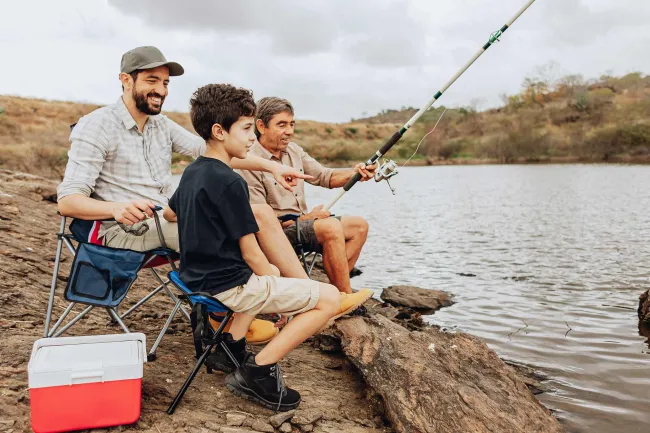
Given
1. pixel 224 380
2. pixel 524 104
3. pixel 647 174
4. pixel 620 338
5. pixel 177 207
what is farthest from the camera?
pixel 524 104

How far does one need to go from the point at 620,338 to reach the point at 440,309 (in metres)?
1.68

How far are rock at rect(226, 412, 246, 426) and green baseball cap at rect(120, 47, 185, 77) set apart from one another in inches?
73.4

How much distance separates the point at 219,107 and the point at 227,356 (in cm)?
122

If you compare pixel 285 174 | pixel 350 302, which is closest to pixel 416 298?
pixel 350 302

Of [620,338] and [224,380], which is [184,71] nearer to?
[224,380]

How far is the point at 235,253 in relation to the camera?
2.70 meters

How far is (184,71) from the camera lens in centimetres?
350

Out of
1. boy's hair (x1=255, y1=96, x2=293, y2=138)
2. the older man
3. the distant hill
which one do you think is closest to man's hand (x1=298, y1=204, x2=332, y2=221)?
the older man

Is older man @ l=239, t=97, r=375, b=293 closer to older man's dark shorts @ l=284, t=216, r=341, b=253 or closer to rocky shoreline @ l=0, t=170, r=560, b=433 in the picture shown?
older man's dark shorts @ l=284, t=216, r=341, b=253

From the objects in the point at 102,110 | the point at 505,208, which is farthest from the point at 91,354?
the point at 505,208

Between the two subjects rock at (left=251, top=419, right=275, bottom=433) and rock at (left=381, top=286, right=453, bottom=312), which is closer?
rock at (left=251, top=419, right=275, bottom=433)

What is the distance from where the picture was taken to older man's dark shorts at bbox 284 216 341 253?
393 cm

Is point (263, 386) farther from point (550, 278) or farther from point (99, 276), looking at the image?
point (550, 278)

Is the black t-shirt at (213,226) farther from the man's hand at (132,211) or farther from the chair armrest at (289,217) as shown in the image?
the chair armrest at (289,217)
